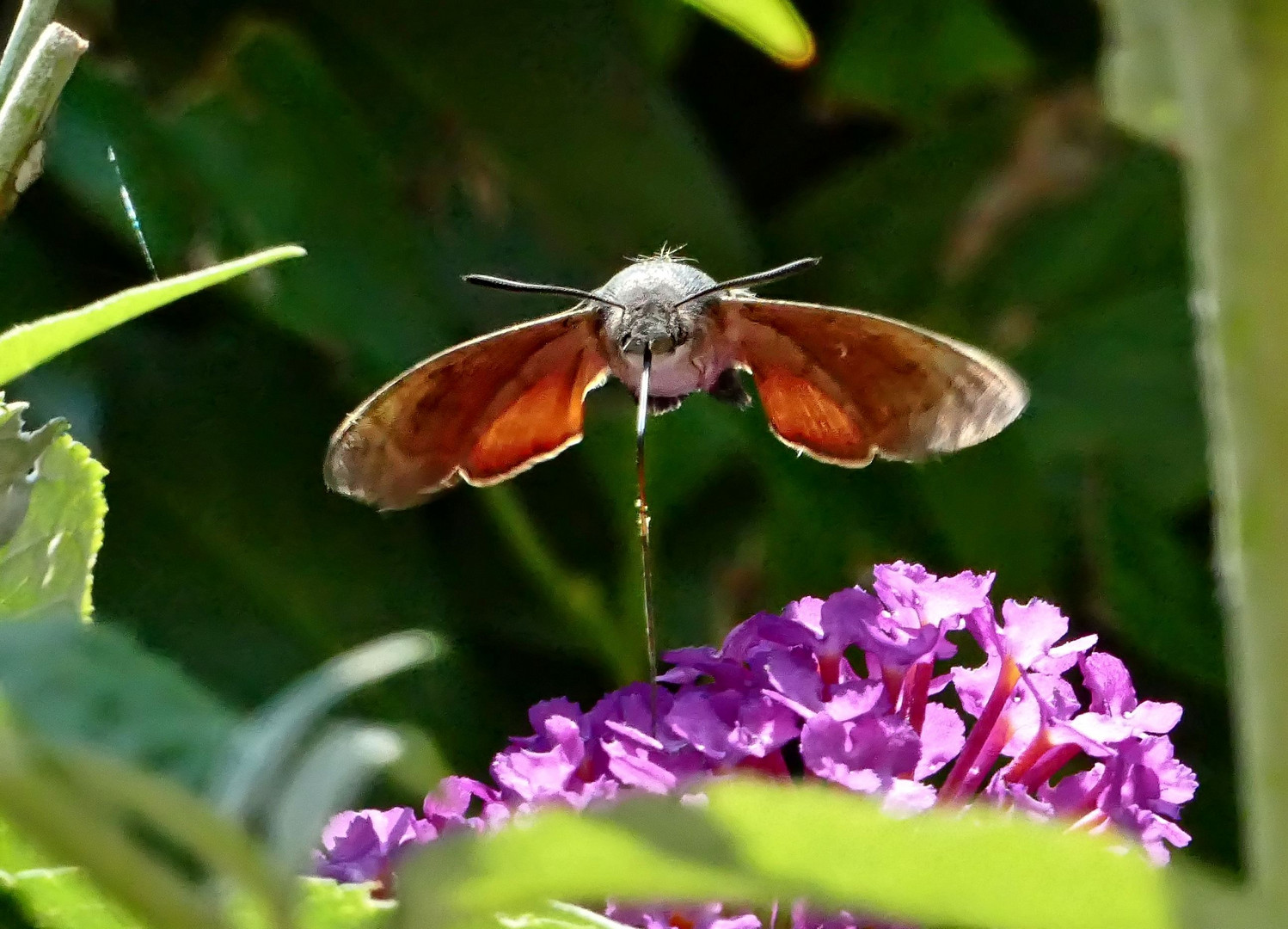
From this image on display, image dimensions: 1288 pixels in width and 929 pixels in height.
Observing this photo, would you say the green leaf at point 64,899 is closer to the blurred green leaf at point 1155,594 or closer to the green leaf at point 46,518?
the green leaf at point 46,518

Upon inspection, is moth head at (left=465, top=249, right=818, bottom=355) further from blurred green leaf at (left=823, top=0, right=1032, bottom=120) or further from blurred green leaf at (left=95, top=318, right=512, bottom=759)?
blurred green leaf at (left=823, top=0, right=1032, bottom=120)

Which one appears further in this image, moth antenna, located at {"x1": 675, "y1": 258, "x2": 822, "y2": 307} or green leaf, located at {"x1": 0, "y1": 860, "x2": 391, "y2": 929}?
moth antenna, located at {"x1": 675, "y1": 258, "x2": 822, "y2": 307}

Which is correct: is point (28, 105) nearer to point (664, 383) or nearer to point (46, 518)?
point (46, 518)

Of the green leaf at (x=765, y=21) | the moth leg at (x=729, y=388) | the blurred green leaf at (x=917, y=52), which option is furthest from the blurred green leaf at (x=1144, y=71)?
the blurred green leaf at (x=917, y=52)

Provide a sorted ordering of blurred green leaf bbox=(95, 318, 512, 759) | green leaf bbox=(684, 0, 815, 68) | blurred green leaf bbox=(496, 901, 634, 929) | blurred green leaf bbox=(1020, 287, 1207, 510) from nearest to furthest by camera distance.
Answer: blurred green leaf bbox=(496, 901, 634, 929) < green leaf bbox=(684, 0, 815, 68) < blurred green leaf bbox=(95, 318, 512, 759) < blurred green leaf bbox=(1020, 287, 1207, 510)

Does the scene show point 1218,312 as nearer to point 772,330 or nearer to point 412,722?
point 772,330

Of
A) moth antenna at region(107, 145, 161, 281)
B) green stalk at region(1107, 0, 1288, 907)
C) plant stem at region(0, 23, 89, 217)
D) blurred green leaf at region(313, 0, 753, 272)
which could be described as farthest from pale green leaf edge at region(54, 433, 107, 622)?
blurred green leaf at region(313, 0, 753, 272)

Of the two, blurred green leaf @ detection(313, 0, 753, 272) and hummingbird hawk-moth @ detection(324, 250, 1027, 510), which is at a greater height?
blurred green leaf @ detection(313, 0, 753, 272)

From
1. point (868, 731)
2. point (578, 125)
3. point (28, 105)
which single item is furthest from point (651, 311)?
point (578, 125)
